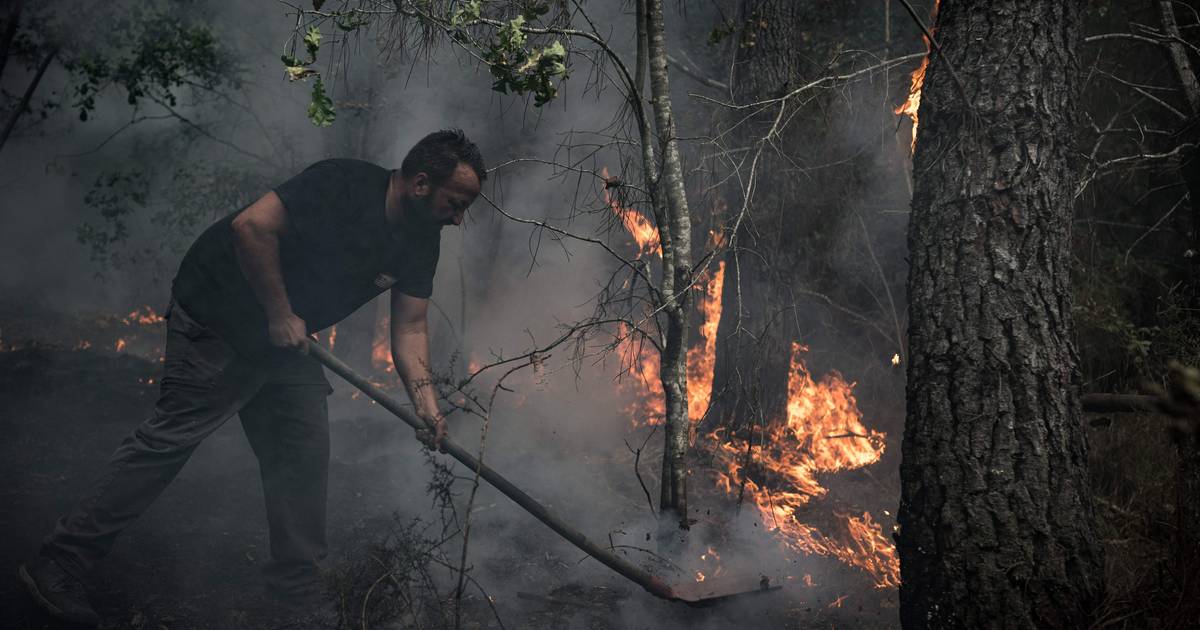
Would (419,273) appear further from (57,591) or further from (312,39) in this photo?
(57,591)

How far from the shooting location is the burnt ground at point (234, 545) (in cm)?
347

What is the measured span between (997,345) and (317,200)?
3.24 meters

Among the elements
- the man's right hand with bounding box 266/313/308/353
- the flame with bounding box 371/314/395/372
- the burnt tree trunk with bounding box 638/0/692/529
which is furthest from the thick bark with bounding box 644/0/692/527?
the flame with bounding box 371/314/395/372

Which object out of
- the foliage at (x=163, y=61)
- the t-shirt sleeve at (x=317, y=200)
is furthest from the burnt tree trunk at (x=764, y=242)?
the foliage at (x=163, y=61)

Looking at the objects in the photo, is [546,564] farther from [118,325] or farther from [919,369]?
[118,325]

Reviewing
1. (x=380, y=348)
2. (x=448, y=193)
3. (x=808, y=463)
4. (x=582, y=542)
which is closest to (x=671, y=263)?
(x=448, y=193)

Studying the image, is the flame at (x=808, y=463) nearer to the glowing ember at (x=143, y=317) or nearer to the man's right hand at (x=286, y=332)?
the man's right hand at (x=286, y=332)

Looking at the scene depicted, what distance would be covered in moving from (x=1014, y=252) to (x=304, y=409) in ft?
11.8

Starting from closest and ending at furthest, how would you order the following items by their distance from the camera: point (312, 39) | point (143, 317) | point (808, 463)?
point (312, 39)
point (808, 463)
point (143, 317)

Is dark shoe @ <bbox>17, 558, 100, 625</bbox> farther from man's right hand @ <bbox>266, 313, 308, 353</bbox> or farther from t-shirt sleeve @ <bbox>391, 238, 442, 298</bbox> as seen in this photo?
t-shirt sleeve @ <bbox>391, 238, 442, 298</bbox>

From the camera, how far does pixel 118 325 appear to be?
40.1ft

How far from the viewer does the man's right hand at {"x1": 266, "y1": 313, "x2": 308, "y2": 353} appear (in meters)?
3.46

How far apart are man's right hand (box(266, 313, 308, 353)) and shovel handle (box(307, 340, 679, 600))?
79 mm

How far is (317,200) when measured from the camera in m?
3.53
